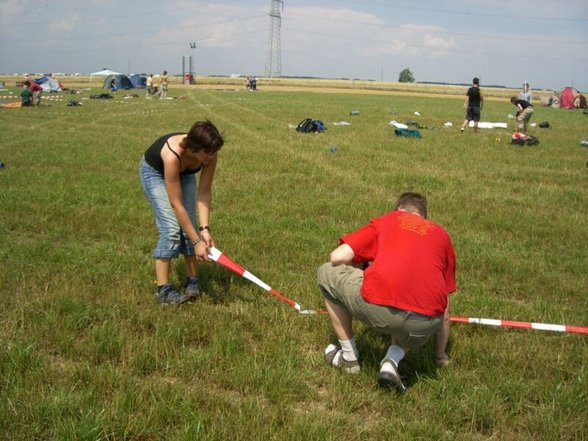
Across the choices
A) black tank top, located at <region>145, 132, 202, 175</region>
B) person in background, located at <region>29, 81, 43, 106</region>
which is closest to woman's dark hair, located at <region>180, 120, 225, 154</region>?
black tank top, located at <region>145, 132, 202, 175</region>

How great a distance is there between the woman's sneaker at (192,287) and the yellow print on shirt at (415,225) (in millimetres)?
2291

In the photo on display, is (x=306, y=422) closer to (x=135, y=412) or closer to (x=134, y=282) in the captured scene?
(x=135, y=412)

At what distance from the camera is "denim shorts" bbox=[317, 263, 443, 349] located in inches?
128

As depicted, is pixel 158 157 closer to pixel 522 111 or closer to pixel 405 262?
pixel 405 262

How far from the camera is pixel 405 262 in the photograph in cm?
323

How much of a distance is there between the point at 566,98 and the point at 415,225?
53.0 metres

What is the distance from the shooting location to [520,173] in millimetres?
11531

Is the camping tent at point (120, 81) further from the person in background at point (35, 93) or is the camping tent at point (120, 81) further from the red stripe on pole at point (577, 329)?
the red stripe on pole at point (577, 329)

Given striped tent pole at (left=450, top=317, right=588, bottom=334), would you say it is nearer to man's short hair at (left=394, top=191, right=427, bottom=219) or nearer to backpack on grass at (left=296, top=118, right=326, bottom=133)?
man's short hair at (left=394, top=191, right=427, bottom=219)

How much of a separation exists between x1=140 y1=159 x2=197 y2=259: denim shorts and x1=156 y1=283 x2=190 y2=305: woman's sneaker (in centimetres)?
30

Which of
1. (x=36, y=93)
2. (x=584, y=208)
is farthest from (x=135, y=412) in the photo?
(x=36, y=93)

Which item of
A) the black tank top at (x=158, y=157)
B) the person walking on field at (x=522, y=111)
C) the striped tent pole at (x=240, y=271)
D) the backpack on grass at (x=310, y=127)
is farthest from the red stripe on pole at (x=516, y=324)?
the person walking on field at (x=522, y=111)

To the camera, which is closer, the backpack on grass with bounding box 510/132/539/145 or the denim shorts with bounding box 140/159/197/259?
the denim shorts with bounding box 140/159/197/259

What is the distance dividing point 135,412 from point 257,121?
1883 cm
